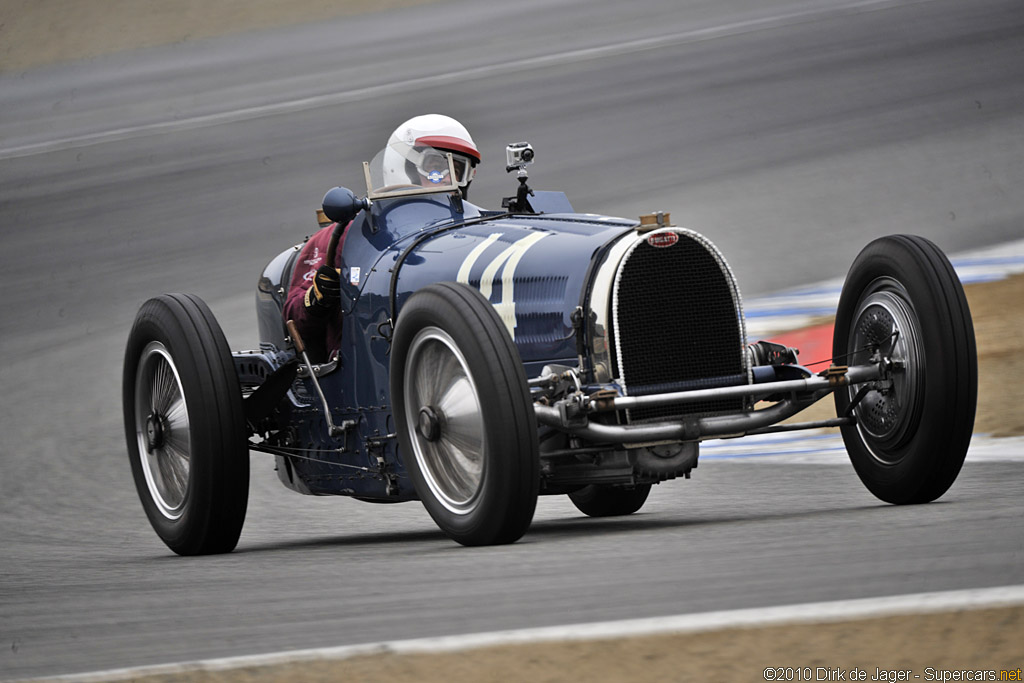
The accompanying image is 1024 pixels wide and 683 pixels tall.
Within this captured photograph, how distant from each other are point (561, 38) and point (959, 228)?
12683 millimetres

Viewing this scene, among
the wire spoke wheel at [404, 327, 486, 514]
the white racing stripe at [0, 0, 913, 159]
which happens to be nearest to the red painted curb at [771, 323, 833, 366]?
the wire spoke wheel at [404, 327, 486, 514]

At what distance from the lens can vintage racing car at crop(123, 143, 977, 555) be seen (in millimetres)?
7469

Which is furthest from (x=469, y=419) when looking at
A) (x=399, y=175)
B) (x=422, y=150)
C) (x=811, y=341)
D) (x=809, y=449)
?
(x=811, y=341)

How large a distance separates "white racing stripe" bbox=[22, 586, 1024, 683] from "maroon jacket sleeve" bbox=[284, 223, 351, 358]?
4.39 meters

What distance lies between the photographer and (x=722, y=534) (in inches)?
288

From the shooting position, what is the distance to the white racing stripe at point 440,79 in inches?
1006

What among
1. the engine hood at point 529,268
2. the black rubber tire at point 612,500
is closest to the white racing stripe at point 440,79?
the black rubber tire at point 612,500

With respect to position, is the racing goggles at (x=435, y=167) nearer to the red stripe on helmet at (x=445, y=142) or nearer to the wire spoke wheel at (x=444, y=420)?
the red stripe on helmet at (x=445, y=142)

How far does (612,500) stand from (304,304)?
2.14 metres

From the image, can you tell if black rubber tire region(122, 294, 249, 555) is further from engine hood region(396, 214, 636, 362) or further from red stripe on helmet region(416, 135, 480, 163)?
red stripe on helmet region(416, 135, 480, 163)

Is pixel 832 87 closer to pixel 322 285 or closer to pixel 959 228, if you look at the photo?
pixel 959 228

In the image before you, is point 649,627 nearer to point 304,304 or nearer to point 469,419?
point 469,419

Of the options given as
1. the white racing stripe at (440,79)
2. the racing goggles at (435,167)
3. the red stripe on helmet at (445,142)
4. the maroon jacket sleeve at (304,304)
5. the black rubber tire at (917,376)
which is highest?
the white racing stripe at (440,79)

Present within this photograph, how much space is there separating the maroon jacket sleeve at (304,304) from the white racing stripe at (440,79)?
650 inches
